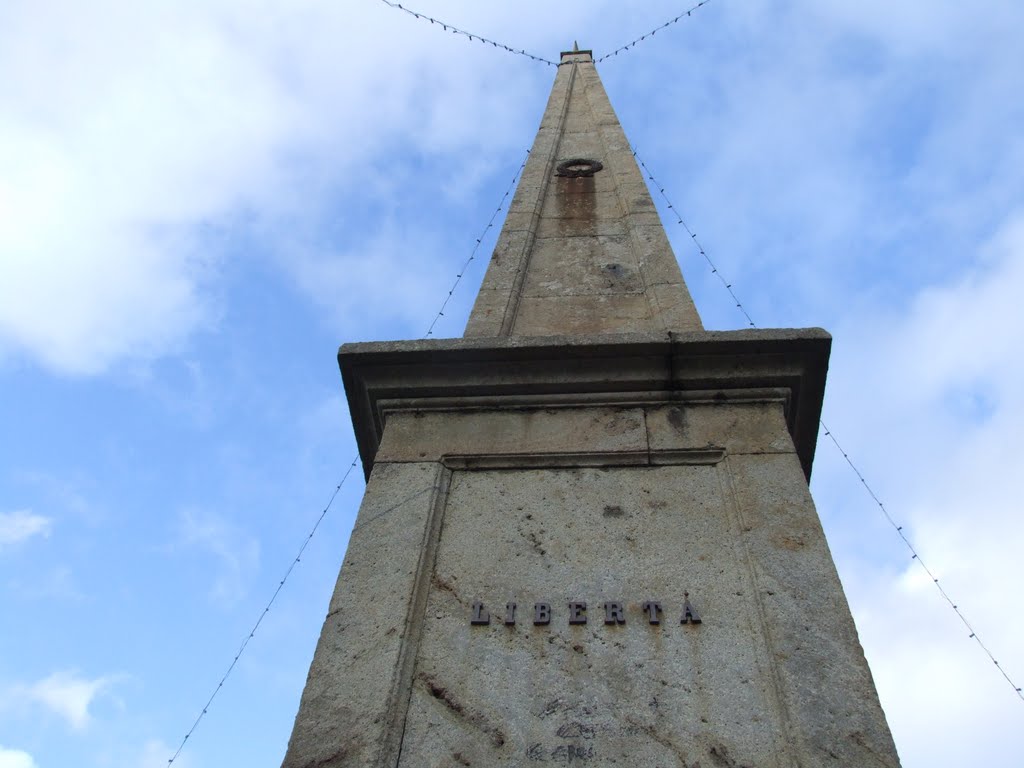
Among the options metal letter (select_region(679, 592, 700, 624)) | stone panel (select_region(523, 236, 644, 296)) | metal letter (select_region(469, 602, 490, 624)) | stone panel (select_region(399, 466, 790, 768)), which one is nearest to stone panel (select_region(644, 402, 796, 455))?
stone panel (select_region(399, 466, 790, 768))

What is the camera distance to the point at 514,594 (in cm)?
390

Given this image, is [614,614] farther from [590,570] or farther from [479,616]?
[479,616]

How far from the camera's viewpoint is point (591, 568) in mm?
3992

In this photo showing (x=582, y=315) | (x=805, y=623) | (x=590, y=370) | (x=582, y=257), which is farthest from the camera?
(x=582, y=257)

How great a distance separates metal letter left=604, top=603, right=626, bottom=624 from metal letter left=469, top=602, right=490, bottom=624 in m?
0.46

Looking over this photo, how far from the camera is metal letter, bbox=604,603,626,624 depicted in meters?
3.73

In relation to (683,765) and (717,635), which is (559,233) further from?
(683,765)

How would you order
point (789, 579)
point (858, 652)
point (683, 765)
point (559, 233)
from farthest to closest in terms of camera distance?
point (559, 233)
point (789, 579)
point (858, 652)
point (683, 765)

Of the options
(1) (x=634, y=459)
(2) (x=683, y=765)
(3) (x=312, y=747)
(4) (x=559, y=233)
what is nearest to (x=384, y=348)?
(1) (x=634, y=459)

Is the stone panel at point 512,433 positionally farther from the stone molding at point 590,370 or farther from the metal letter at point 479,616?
the metal letter at point 479,616

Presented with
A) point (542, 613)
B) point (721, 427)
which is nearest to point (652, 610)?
point (542, 613)

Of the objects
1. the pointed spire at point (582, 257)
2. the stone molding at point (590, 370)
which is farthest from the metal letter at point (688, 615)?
the pointed spire at point (582, 257)

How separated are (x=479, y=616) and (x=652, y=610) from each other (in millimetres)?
675

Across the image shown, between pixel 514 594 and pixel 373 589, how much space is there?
596mm
